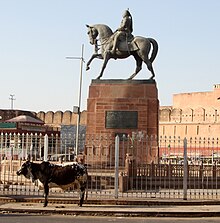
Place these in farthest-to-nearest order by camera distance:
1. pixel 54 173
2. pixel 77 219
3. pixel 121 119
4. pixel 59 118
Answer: pixel 59 118
pixel 121 119
pixel 54 173
pixel 77 219

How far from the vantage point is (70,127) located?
5275 centimetres

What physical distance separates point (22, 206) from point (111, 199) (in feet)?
7.07

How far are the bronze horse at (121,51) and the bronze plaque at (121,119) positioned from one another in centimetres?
163

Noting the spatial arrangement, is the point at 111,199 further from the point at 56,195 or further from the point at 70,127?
the point at 70,127

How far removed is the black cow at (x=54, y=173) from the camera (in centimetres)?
1122

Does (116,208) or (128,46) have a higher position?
(128,46)

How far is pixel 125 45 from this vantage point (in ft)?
60.7

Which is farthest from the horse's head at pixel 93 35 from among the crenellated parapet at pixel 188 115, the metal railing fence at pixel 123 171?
the crenellated parapet at pixel 188 115

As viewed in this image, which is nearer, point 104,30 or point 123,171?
point 123,171

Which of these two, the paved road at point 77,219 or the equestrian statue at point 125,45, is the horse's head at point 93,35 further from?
the paved road at point 77,219

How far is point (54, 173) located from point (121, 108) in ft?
22.7

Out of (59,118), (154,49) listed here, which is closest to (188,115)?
(59,118)

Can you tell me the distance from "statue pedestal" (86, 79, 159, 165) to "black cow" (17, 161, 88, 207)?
590 cm

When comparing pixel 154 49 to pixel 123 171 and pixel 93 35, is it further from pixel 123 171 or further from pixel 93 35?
pixel 123 171
